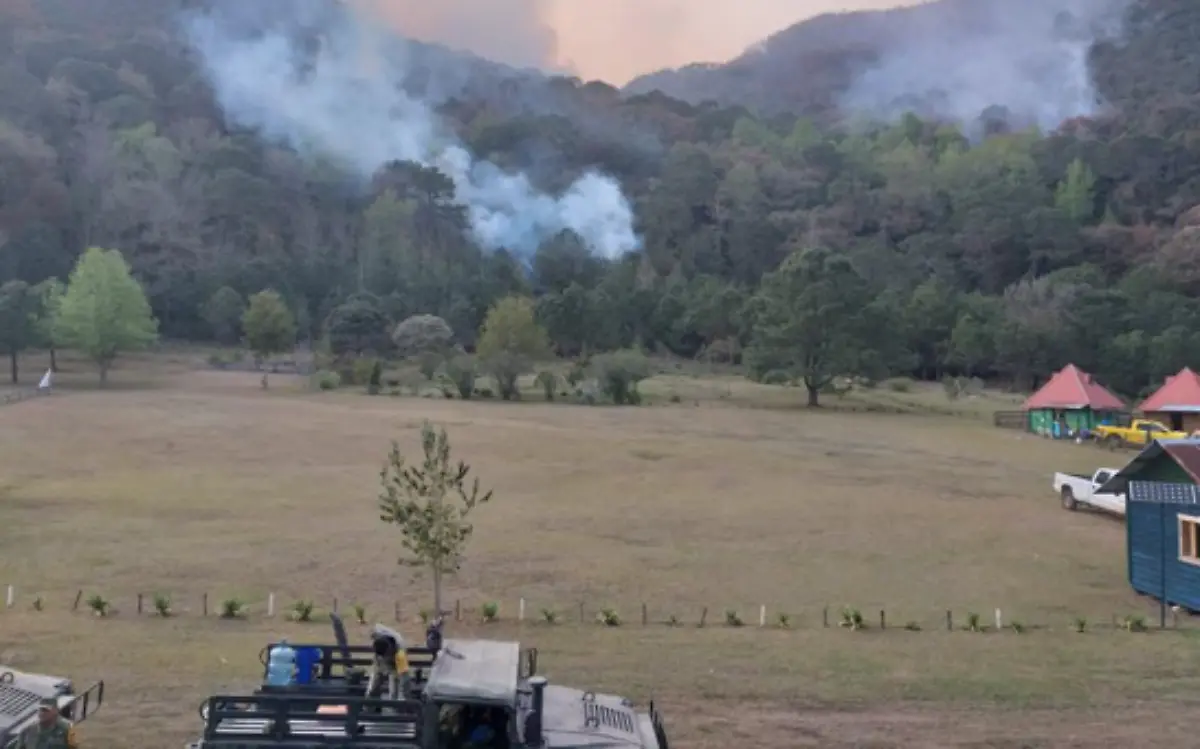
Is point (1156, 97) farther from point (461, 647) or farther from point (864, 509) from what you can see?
point (461, 647)

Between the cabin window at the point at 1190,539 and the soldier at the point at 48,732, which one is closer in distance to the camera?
the soldier at the point at 48,732

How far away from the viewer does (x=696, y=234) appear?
129m

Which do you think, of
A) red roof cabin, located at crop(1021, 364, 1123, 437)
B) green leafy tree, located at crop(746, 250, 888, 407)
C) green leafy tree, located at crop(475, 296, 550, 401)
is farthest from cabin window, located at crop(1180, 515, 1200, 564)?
green leafy tree, located at crop(475, 296, 550, 401)

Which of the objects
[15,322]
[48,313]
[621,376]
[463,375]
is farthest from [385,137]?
[621,376]

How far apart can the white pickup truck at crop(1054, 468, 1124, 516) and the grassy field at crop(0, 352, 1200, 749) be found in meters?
0.73

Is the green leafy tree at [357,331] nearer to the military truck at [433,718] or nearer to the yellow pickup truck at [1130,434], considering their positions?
the yellow pickup truck at [1130,434]

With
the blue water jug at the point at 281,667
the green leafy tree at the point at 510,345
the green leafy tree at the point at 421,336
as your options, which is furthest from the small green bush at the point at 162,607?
the green leafy tree at the point at 421,336

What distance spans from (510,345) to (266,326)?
2008 centimetres

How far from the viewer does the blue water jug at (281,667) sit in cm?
918

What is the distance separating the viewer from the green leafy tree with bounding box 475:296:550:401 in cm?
6681

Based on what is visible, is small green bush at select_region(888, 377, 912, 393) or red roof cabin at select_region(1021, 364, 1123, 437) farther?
small green bush at select_region(888, 377, 912, 393)

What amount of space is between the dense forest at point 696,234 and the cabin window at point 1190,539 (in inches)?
1853

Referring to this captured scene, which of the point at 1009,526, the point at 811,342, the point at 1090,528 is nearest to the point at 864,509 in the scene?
the point at 1009,526

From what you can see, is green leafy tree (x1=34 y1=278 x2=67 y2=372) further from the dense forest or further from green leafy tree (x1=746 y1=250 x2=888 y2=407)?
green leafy tree (x1=746 y1=250 x2=888 y2=407)
